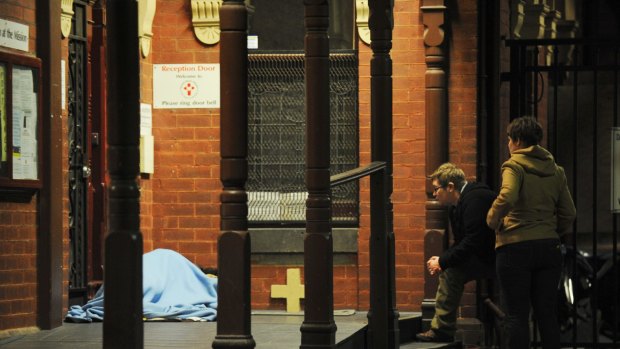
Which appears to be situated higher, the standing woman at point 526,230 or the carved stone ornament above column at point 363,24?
the carved stone ornament above column at point 363,24

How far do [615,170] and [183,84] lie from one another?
3.55 metres

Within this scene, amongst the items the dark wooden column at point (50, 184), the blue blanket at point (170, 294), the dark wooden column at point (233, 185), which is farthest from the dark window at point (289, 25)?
the dark wooden column at point (233, 185)

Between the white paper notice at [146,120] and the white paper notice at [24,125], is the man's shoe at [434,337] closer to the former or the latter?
the white paper notice at [146,120]

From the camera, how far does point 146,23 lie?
42.3 ft

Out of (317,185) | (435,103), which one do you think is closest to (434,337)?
(435,103)

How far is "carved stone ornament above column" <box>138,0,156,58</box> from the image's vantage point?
503 inches

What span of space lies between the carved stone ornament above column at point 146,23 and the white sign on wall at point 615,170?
12.4 feet

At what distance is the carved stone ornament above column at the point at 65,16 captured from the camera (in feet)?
35.4

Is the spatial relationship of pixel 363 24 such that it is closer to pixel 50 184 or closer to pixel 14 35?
pixel 50 184

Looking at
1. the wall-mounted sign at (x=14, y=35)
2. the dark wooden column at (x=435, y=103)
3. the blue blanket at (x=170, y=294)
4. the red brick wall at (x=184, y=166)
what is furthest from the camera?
the red brick wall at (x=184, y=166)

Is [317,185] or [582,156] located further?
[582,156]

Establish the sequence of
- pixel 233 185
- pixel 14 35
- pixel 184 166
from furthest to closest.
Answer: pixel 184 166 → pixel 14 35 → pixel 233 185

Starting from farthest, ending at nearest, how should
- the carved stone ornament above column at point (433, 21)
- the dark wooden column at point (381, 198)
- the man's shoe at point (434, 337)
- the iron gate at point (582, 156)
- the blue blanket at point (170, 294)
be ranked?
the iron gate at point (582, 156) → the carved stone ornament above column at point (433, 21) → the man's shoe at point (434, 337) → the blue blanket at point (170, 294) → the dark wooden column at point (381, 198)

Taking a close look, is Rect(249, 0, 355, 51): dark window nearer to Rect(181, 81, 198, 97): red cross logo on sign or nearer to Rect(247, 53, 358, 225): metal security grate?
Rect(247, 53, 358, 225): metal security grate
